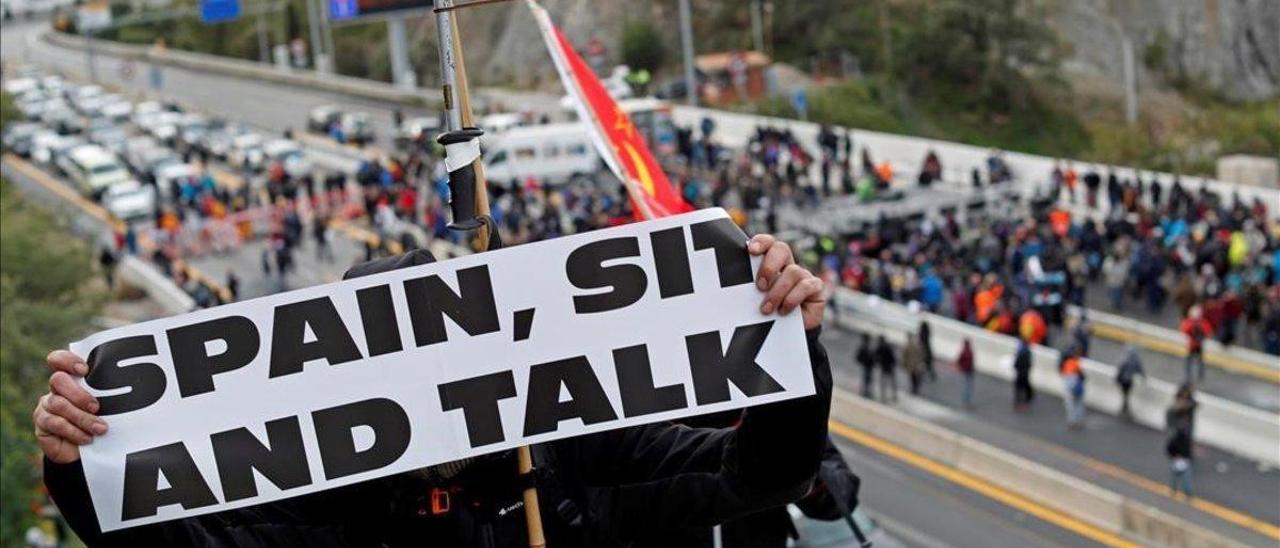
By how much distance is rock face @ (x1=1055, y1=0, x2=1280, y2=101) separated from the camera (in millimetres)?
64500

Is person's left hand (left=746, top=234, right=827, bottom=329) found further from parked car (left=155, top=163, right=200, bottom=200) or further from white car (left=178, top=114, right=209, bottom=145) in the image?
white car (left=178, top=114, right=209, bottom=145)

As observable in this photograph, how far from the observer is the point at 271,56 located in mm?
94938

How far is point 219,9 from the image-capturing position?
50844 millimetres

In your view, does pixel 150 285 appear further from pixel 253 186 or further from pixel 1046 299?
pixel 1046 299

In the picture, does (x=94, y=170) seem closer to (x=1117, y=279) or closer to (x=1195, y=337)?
(x=1117, y=279)

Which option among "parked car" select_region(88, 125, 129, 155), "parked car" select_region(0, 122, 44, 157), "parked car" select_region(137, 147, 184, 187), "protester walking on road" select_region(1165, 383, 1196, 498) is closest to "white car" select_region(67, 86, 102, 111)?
"parked car" select_region(0, 122, 44, 157)

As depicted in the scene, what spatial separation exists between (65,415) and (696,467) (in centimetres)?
154

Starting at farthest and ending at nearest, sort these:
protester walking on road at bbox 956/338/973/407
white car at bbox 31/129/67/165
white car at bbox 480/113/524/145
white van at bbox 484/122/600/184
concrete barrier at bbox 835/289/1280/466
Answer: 1. white car at bbox 31/129/67/165
2. white car at bbox 480/113/524/145
3. white van at bbox 484/122/600/184
4. protester walking on road at bbox 956/338/973/407
5. concrete barrier at bbox 835/289/1280/466

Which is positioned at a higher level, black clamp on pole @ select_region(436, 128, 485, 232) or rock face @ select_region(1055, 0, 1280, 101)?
black clamp on pole @ select_region(436, 128, 485, 232)

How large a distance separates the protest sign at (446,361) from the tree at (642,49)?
6827cm

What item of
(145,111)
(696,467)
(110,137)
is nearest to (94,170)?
Answer: (110,137)

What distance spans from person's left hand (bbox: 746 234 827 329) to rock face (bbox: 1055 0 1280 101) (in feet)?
203

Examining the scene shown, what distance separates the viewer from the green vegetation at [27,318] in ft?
60.7

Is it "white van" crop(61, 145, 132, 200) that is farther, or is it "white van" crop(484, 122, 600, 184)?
"white van" crop(61, 145, 132, 200)
